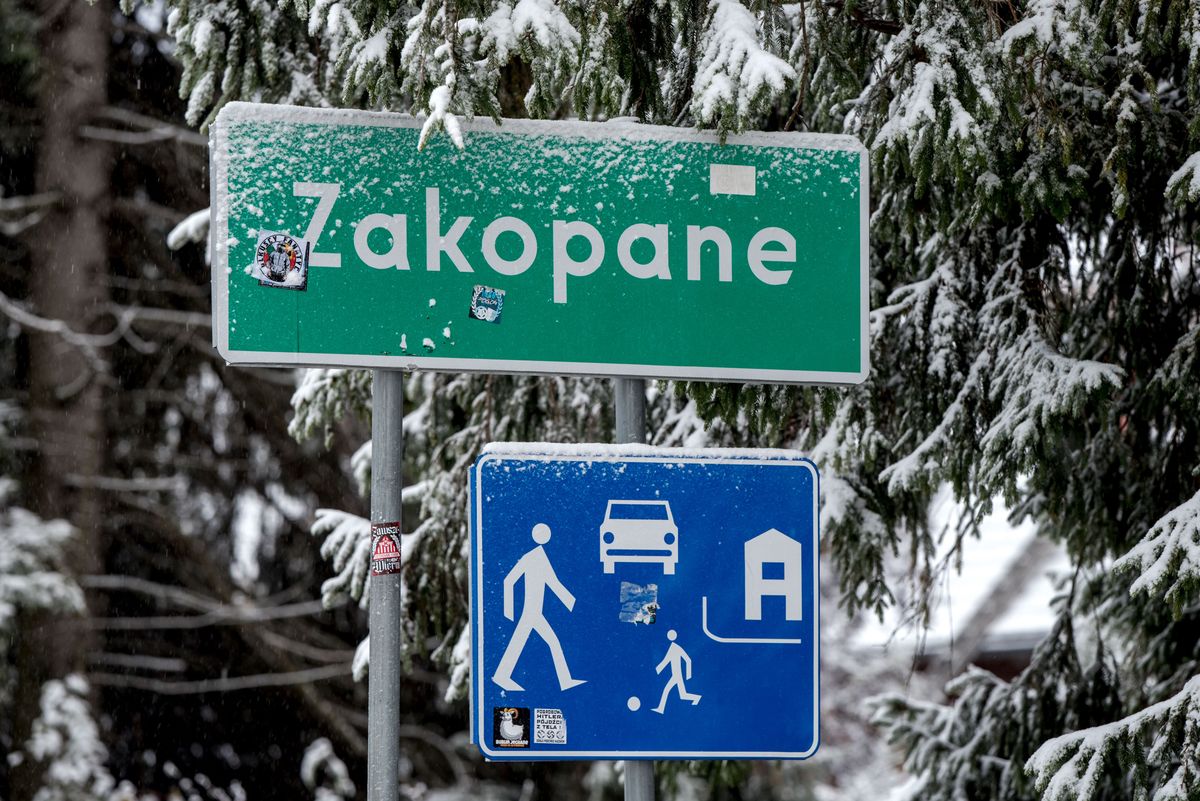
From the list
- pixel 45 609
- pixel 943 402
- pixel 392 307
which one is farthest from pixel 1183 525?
pixel 45 609

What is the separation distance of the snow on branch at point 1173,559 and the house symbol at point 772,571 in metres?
1.17

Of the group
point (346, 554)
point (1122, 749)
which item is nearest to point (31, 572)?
point (346, 554)

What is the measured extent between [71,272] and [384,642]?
1013 cm

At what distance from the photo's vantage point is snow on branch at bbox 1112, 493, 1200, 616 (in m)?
3.29

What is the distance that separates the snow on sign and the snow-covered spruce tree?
152 mm

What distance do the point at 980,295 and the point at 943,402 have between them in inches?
14.7

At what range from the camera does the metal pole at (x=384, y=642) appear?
238 cm

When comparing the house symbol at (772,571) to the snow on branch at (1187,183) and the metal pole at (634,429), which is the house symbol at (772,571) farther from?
the snow on branch at (1187,183)

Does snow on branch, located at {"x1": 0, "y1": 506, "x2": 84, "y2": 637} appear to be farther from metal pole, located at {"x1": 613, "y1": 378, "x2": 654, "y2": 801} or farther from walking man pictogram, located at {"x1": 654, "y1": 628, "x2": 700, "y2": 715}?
walking man pictogram, located at {"x1": 654, "y1": 628, "x2": 700, "y2": 715}

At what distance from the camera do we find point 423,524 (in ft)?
17.0

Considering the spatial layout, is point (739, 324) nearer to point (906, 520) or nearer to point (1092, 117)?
point (1092, 117)

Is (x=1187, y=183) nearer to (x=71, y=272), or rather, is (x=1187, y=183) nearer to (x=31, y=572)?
(x=31, y=572)

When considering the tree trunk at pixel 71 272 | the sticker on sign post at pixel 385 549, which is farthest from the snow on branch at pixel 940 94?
the tree trunk at pixel 71 272


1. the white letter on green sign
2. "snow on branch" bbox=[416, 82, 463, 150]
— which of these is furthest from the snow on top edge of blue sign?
"snow on branch" bbox=[416, 82, 463, 150]
